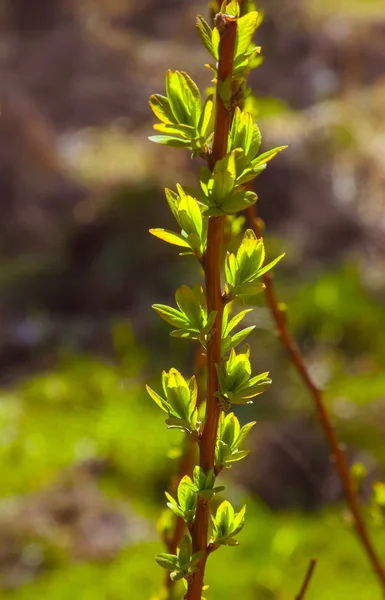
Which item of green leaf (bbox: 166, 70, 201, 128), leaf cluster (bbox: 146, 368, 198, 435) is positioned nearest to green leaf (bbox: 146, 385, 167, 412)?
A: leaf cluster (bbox: 146, 368, 198, 435)

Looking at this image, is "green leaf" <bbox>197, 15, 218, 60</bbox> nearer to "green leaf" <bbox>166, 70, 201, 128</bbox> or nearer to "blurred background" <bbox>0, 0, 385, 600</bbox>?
"green leaf" <bbox>166, 70, 201, 128</bbox>

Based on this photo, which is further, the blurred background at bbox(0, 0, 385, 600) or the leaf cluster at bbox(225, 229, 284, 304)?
the blurred background at bbox(0, 0, 385, 600)

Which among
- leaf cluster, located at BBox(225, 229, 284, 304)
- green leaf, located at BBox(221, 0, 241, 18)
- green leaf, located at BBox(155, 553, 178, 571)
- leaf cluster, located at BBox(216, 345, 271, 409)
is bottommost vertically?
green leaf, located at BBox(155, 553, 178, 571)

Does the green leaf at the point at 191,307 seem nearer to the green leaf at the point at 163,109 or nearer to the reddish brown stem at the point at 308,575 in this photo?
the green leaf at the point at 163,109

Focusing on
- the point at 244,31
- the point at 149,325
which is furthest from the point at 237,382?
the point at 149,325

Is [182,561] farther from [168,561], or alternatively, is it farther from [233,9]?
[233,9]

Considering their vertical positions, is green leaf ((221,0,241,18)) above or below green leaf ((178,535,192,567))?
Answer: above

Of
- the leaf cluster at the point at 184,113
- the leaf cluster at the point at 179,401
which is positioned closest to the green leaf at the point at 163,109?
the leaf cluster at the point at 184,113
